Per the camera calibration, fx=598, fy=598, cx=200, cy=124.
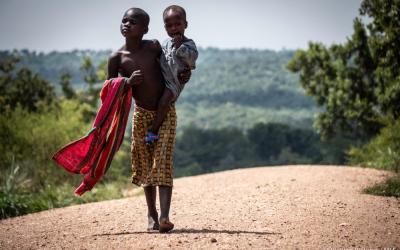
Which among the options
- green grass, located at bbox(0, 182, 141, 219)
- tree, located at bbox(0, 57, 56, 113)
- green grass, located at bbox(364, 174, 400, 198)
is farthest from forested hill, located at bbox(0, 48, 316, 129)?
green grass, located at bbox(364, 174, 400, 198)

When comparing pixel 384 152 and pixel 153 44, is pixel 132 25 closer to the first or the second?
pixel 153 44

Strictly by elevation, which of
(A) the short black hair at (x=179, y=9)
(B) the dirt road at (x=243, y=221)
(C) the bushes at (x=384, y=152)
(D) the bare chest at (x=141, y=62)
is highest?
(A) the short black hair at (x=179, y=9)

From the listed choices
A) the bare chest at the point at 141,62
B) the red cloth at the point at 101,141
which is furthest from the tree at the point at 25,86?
the bare chest at the point at 141,62

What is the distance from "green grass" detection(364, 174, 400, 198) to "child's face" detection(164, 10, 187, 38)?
3.85 m

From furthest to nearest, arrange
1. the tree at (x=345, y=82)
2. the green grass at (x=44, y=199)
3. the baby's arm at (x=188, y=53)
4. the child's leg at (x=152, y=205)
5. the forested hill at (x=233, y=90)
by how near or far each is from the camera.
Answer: the forested hill at (x=233, y=90) < the tree at (x=345, y=82) < the green grass at (x=44, y=199) < the child's leg at (x=152, y=205) < the baby's arm at (x=188, y=53)

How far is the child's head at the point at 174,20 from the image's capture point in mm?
5148

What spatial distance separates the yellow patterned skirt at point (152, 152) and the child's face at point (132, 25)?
2.19ft

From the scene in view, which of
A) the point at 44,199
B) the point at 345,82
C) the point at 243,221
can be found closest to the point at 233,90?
the point at 345,82

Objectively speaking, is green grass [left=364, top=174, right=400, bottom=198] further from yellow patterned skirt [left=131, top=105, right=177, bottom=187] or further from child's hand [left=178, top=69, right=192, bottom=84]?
child's hand [left=178, top=69, right=192, bottom=84]

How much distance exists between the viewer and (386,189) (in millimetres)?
7793

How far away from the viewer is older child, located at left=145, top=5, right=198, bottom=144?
5156 mm

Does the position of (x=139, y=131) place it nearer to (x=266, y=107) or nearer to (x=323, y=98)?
(x=323, y=98)

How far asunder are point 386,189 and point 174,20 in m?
4.12

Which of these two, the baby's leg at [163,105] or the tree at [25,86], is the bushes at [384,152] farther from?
the tree at [25,86]
